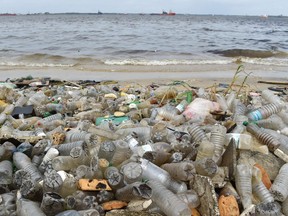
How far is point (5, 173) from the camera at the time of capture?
2.51 metres

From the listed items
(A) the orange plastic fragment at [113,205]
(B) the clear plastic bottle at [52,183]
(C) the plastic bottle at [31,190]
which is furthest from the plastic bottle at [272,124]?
(C) the plastic bottle at [31,190]

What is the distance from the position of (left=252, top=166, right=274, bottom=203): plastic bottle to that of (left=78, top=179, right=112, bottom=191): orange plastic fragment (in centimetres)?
108

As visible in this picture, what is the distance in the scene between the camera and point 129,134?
314cm

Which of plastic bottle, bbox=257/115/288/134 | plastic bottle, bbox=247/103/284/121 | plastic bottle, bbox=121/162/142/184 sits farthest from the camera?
plastic bottle, bbox=247/103/284/121

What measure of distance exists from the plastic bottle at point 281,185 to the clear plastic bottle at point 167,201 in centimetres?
76

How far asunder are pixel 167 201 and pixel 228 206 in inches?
16.3

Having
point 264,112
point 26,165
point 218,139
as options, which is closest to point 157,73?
point 264,112

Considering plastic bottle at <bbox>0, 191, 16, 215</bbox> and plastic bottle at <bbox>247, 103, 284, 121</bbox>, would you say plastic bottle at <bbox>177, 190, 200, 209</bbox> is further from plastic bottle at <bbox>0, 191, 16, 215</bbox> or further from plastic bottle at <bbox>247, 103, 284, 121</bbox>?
plastic bottle at <bbox>247, 103, 284, 121</bbox>

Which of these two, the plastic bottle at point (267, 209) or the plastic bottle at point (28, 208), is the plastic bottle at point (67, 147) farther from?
the plastic bottle at point (267, 209)

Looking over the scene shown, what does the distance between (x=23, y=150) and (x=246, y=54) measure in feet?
52.6

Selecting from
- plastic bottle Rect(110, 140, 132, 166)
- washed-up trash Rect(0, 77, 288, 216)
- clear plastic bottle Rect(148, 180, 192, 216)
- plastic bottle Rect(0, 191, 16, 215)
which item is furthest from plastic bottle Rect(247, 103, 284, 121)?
plastic bottle Rect(0, 191, 16, 215)


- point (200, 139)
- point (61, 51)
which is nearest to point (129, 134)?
point (200, 139)

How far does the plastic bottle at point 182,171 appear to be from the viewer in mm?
2385

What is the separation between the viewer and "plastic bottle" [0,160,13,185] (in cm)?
246
